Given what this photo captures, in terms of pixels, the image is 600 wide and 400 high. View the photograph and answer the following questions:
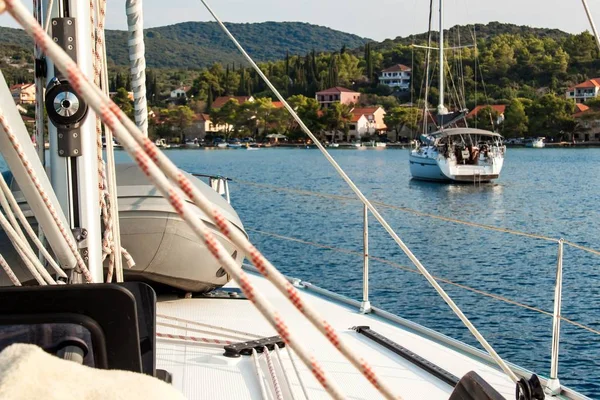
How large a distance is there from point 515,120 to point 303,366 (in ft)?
249

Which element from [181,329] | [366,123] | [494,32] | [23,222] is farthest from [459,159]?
[494,32]

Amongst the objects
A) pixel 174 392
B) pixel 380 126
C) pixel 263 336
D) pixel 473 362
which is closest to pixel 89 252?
pixel 263 336

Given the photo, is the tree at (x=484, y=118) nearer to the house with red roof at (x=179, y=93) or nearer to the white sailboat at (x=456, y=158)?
the white sailboat at (x=456, y=158)

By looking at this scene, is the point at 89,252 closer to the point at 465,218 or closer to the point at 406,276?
the point at 406,276

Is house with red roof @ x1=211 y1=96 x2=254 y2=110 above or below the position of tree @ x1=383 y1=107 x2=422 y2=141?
above

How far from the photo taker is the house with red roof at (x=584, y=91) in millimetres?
84438

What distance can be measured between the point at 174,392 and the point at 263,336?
79.5 inches

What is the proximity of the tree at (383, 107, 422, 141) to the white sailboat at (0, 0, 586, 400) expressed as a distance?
7759 cm

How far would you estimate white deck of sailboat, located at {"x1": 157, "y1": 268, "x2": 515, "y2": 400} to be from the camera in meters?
2.45

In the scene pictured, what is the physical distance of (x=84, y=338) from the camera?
136 centimetres

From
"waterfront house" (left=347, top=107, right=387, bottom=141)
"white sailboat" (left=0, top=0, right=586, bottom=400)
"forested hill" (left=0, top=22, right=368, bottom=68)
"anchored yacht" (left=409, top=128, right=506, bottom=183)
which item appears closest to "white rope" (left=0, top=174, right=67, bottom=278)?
"white sailboat" (left=0, top=0, right=586, bottom=400)

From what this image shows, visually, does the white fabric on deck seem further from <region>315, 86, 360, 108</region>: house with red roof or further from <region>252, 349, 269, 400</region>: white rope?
<region>315, 86, 360, 108</region>: house with red roof

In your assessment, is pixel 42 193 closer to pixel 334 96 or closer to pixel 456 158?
pixel 456 158

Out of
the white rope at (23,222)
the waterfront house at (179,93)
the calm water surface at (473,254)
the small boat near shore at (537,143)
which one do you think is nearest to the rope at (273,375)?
the white rope at (23,222)
